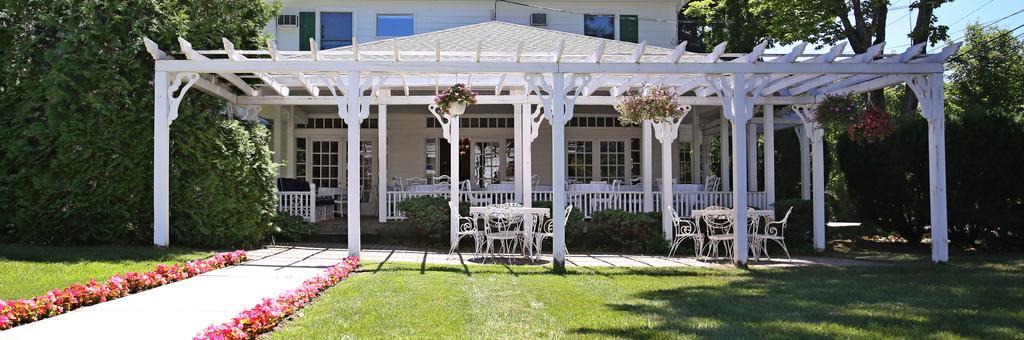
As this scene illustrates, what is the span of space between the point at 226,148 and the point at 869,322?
8.74 meters

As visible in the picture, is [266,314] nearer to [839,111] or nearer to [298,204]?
[839,111]

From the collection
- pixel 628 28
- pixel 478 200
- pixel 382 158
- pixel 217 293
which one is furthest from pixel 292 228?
pixel 628 28

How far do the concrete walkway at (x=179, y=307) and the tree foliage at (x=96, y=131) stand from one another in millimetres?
2149

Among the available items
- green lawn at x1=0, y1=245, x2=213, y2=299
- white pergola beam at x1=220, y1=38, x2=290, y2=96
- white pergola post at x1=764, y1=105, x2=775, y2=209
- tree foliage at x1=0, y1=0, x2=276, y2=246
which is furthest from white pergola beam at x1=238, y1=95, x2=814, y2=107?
green lawn at x1=0, y1=245, x2=213, y2=299

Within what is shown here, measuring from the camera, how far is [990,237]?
43.0ft

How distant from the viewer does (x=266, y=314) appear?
512 cm

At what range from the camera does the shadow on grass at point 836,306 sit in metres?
4.97

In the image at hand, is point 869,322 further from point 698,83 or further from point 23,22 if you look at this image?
point 23,22

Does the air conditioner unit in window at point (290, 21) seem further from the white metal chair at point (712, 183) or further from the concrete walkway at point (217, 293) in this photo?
the white metal chair at point (712, 183)

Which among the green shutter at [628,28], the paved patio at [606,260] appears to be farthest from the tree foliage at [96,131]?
the green shutter at [628,28]

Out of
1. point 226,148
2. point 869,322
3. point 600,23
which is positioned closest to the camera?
point 869,322

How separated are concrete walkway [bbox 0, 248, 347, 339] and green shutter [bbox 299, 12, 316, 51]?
11152 mm

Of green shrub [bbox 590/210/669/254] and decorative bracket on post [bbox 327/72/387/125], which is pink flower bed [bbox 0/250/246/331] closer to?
decorative bracket on post [bbox 327/72/387/125]

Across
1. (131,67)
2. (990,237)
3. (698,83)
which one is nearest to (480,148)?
(698,83)
